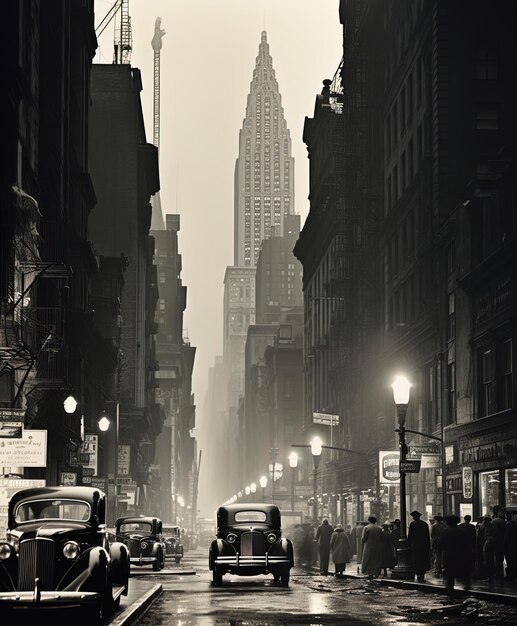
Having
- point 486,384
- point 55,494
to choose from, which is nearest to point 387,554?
point 486,384

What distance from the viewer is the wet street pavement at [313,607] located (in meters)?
20.0

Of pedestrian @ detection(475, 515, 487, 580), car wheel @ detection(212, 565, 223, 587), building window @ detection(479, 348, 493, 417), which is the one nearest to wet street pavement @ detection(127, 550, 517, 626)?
car wheel @ detection(212, 565, 223, 587)

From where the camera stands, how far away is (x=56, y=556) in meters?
18.9

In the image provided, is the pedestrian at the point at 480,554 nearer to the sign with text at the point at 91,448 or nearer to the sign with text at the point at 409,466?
the sign with text at the point at 409,466

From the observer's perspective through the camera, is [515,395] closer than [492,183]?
Yes

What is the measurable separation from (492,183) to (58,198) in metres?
18.1

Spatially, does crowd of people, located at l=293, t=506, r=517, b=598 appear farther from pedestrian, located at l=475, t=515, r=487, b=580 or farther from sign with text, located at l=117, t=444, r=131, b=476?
sign with text, located at l=117, t=444, r=131, b=476

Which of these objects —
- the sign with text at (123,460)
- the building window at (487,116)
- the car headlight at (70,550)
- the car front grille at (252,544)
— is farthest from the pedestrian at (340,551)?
the sign with text at (123,460)

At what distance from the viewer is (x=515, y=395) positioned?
4166cm

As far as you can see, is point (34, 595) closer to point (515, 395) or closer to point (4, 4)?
point (4, 4)

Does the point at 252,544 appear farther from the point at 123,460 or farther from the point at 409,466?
the point at 123,460

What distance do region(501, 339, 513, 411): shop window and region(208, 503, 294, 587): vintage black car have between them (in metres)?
12.3

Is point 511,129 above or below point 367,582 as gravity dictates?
above

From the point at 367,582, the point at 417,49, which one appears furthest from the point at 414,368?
the point at 367,582
